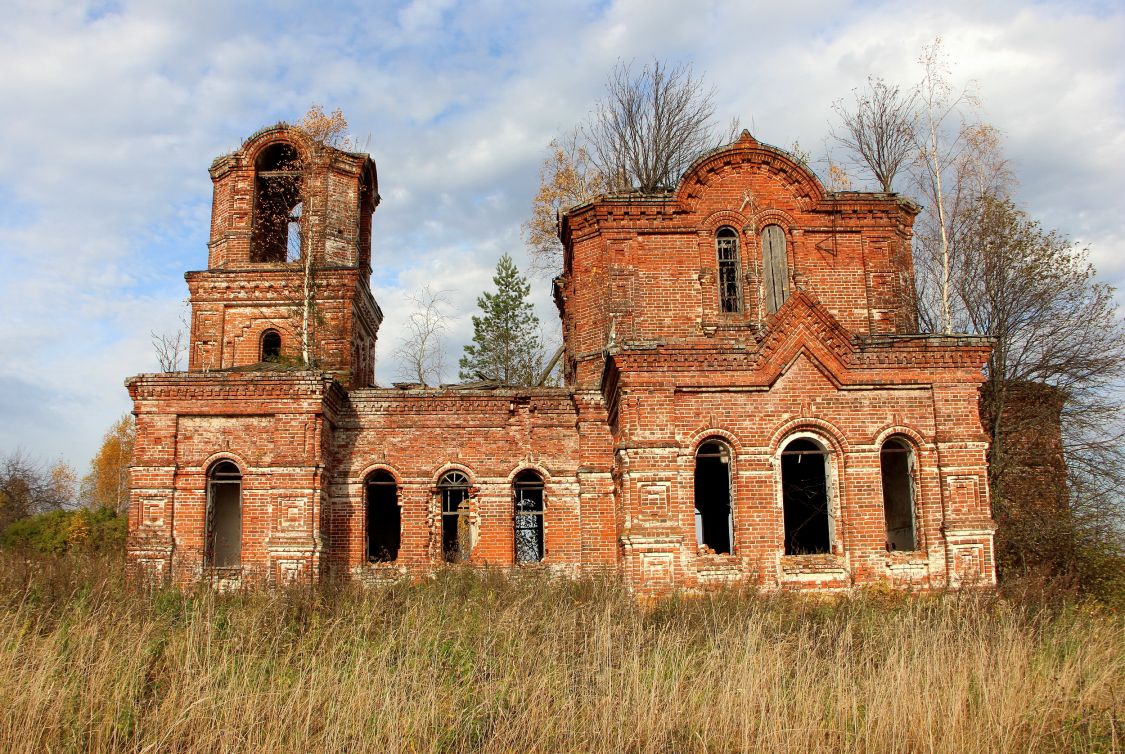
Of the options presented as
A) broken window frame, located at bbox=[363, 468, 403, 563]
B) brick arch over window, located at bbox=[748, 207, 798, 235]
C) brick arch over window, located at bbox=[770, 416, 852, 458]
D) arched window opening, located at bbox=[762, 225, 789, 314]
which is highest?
brick arch over window, located at bbox=[748, 207, 798, 235]

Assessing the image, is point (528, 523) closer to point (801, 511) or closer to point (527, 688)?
point (801, 511)


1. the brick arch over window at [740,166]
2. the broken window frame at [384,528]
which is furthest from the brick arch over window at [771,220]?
the broken window frame at [384,528]

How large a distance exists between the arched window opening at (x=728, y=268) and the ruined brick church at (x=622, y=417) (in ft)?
0.19

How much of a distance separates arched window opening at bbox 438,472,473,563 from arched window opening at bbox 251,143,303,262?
7284mm

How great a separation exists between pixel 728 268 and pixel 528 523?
719 centimetres

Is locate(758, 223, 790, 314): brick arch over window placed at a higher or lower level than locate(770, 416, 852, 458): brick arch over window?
higher

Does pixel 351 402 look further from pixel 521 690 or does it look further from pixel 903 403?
pixel 521 690

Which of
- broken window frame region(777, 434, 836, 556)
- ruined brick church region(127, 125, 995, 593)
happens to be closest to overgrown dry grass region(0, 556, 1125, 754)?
ruined brick church region(127, 125, 995, 593)

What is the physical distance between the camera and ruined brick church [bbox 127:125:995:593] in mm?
13859

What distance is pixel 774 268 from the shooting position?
17.7 m

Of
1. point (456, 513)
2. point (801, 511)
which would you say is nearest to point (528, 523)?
point (456, 513)

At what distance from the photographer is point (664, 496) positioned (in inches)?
538

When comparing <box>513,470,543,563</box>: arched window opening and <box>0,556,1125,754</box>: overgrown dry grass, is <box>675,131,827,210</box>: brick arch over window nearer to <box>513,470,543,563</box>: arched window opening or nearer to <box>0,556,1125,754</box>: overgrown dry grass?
<box>513,470,543,563</box>: arched window opening

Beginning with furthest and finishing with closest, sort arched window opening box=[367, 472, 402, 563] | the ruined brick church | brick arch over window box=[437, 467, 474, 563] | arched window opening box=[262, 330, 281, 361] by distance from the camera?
arched window opening box=[262, 330, 281, 361], arched window opening box=[367, 472, 402, 563], brick arch over window box=[437, 467, 474, 563], the ruined brick church
